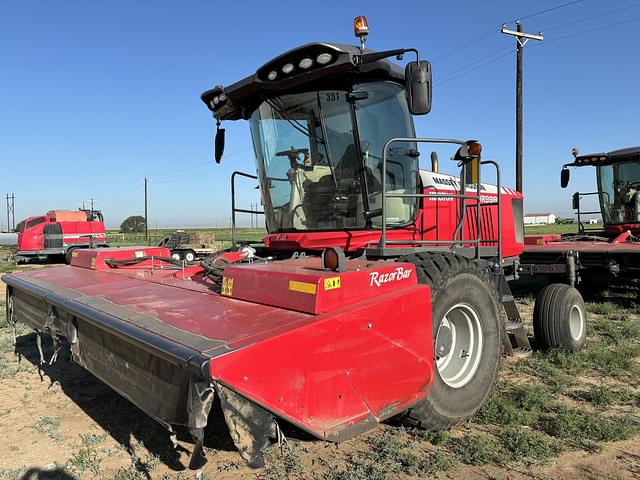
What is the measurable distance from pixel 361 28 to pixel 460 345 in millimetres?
2400

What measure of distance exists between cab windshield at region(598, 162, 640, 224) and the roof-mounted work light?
29.5 ft

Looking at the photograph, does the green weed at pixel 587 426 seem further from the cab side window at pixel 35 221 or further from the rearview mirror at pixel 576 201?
the cab side window at pixel 35 221

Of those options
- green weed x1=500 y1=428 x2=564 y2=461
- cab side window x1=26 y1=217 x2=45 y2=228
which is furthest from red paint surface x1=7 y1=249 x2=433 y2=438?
cab side window x1=26 y1=217 x2=45 y2=228

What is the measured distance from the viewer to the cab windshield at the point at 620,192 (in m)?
10.2

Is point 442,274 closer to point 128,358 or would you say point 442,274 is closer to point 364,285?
point 364,285

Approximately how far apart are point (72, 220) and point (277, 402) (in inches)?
914

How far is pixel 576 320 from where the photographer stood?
5.64 metres

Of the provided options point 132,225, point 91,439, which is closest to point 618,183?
point 91,439

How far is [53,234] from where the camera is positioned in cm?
2186

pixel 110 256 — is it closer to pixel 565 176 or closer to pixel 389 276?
pixel 389 276

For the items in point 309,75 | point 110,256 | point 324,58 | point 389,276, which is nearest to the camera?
point 389,276

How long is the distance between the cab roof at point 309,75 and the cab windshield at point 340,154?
0.07m

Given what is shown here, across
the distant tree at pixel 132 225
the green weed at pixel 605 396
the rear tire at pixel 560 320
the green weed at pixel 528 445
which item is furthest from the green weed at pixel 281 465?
the distant tree at pixel 132 225

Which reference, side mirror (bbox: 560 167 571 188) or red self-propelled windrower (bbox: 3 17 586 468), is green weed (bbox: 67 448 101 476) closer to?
red self-propelled windrower (bbox: 3 17 586 468)
